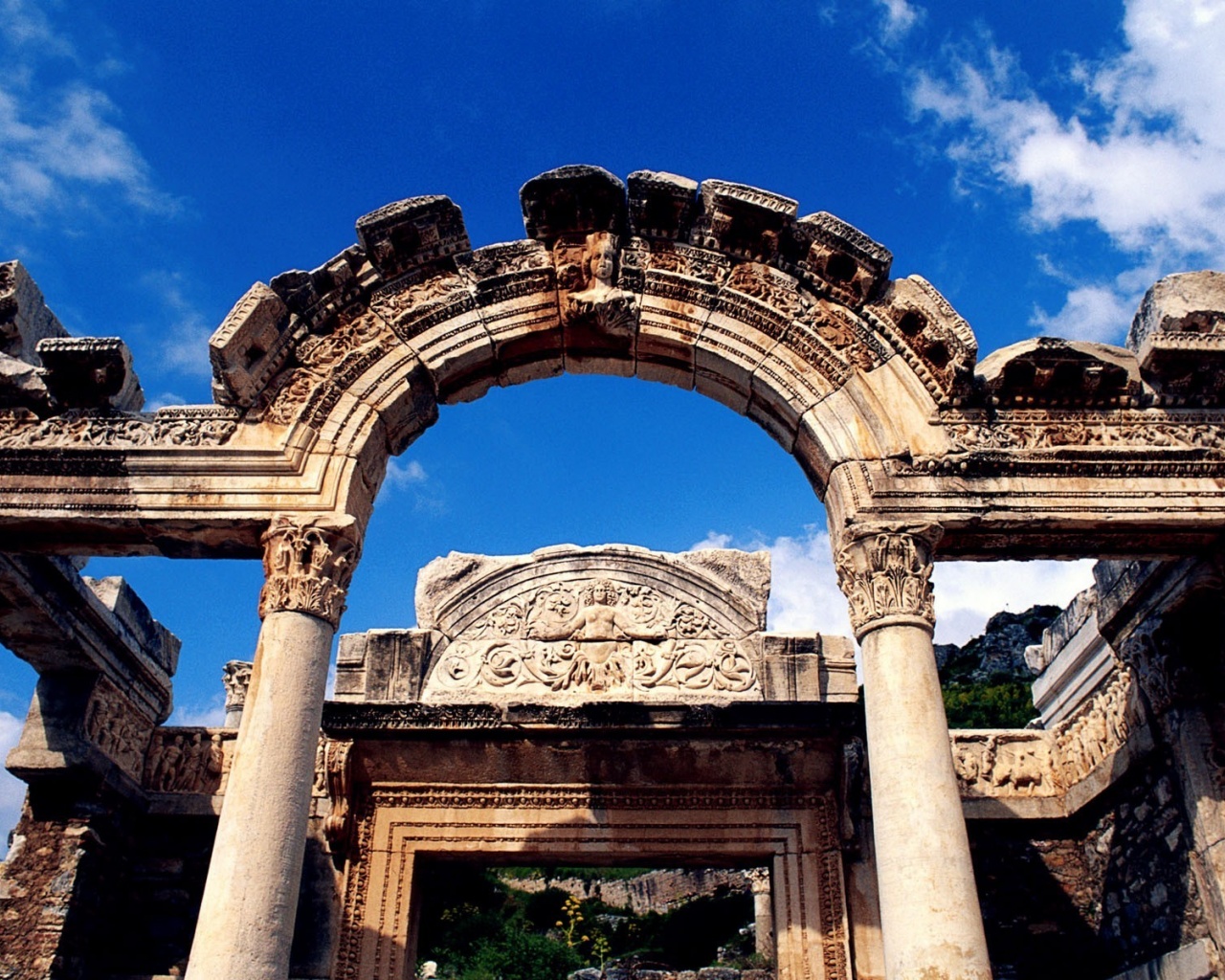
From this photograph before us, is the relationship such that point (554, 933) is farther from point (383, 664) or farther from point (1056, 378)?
point (1056, 378)

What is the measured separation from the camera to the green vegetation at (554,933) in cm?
2281

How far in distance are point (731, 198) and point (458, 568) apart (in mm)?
5005

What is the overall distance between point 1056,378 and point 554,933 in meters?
23.2

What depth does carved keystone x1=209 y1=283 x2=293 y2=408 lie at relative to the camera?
7738 millimetres

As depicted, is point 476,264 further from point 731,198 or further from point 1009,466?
point 1009,466

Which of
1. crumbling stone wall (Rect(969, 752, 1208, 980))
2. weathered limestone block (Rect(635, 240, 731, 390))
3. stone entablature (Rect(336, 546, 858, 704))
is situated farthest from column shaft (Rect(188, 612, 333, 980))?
crumbling stone wall (Rect(969, 752, 1208, 980))

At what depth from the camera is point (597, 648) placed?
11.0 metres

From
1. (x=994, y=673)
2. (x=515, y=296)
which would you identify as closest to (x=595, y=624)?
(x=515, y=296)

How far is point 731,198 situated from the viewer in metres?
8.50

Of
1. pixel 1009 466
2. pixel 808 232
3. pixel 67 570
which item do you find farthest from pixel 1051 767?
pixel 67 570

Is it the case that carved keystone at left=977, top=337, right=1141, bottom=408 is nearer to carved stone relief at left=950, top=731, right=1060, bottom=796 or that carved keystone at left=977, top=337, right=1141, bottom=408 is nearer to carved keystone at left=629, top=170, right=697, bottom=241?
carved keystone at left=629, top=170, right=697, bottom=241

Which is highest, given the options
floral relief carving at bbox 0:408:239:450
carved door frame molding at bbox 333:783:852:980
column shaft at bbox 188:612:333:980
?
floral relief carving at bbox 0:408:239:450

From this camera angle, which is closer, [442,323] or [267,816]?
[267,816]

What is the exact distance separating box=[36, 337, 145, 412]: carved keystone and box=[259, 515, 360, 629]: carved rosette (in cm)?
187
